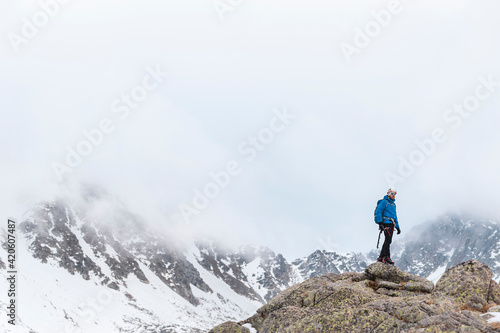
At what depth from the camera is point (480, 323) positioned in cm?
1080

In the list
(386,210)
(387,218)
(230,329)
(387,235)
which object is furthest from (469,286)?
(230,329)

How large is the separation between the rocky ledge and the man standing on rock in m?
1.29

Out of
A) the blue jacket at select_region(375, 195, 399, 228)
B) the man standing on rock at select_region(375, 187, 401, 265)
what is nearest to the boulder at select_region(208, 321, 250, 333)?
the man standing on rock at select_region(375, 187, 401, 265)

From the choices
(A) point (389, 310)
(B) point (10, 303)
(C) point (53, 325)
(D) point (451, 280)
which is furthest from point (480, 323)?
(C) point (53, 325)

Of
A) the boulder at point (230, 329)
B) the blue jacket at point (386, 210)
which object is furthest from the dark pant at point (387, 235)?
the boulder at point (230, 329)

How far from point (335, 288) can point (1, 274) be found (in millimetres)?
221372

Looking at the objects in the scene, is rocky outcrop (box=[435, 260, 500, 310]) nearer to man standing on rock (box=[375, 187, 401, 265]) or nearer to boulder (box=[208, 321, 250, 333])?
man standing on rock (box=[375, 187, 401, 265])

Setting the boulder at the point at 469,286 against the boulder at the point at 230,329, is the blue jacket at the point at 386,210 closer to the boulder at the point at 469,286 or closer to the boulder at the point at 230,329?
the boulder at the point at 469,286

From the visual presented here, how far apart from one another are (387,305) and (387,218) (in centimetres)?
738

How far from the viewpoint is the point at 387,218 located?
1933 centimetres

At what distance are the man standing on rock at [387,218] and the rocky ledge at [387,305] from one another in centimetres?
129

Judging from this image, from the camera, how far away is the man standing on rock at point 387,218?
19203mm

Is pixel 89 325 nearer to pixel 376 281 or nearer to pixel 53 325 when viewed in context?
pixel 53 325

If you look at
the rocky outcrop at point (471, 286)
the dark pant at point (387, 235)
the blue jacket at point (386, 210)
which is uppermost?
the blue jacket at point (386, 210)
